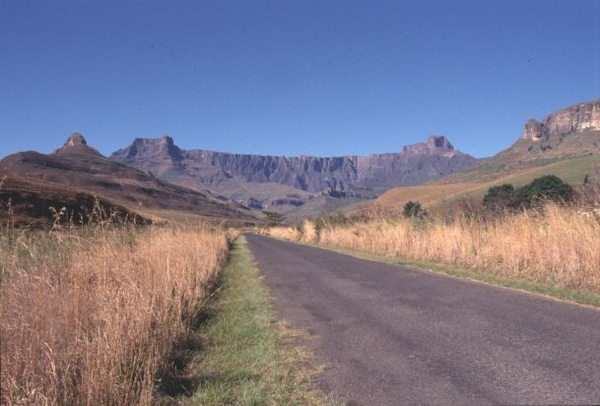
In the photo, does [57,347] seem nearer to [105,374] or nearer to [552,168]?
[105,374]

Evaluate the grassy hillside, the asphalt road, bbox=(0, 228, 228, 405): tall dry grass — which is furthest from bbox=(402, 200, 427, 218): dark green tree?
the grassy hillside

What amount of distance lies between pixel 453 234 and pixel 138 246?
9.13 meters

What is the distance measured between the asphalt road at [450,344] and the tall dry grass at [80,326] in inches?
71.8

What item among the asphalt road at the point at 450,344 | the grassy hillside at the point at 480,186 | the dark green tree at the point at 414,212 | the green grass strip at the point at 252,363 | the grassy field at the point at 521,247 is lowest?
the green grass strip at the point at 252,363

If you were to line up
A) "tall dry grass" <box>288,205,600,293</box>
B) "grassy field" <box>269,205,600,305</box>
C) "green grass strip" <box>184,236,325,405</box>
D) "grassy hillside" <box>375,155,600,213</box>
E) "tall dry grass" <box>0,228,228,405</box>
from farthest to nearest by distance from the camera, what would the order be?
"grassy hillside" <box>375,155,600,213</box> → "tall dry grass" <box>288,205,600,293</box> → "grassy field" <box>269,205,600,305</box> → "green grass strip" <box>184,236,325,405</box> → "tall dry grass" <box>0,228,228,405</box>

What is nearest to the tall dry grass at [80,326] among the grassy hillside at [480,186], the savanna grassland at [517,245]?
the savanna grassland at [517,245]

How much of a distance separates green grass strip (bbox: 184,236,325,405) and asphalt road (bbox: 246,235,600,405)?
0.95ft

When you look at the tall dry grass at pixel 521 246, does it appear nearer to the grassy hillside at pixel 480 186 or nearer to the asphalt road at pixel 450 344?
the asphalt road at pixel 450 344

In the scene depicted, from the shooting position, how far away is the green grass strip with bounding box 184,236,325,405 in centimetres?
468

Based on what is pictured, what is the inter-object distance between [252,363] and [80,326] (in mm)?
1866

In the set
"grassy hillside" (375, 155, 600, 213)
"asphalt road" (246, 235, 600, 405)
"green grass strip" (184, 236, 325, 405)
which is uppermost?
"grassy hillside" (375, 155, 600, 213)

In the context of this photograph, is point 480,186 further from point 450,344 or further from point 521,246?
point 450,344

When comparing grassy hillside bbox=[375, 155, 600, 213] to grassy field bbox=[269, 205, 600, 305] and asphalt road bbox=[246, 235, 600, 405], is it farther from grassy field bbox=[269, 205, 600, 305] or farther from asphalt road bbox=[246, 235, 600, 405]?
asphalt road bbox=[246, 235, 600, 405]

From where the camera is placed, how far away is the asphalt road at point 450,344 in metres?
4.38
